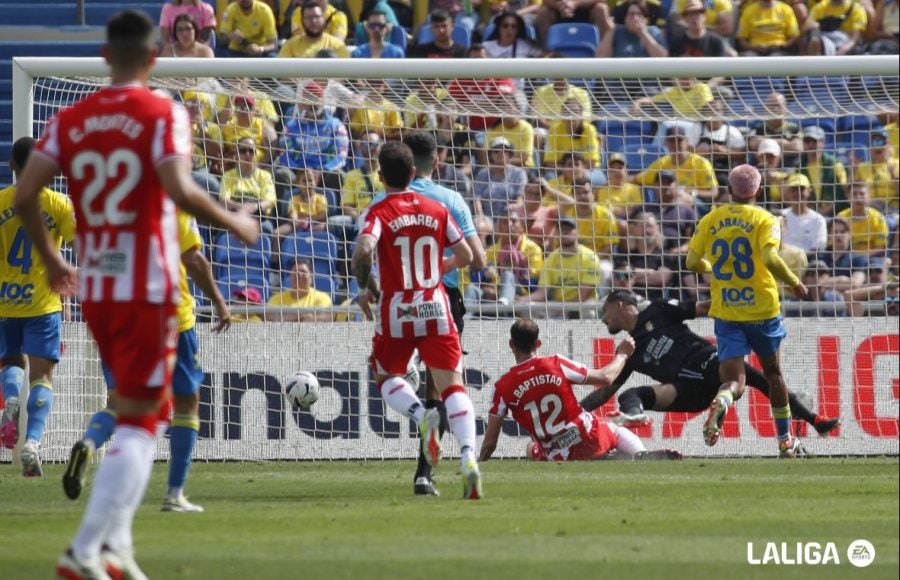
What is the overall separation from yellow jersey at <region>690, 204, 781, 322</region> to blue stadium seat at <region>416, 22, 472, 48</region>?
7.72 metres

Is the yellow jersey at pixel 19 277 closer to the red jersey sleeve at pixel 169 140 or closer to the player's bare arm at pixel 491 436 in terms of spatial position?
the player's bare arm at pixel 491 436

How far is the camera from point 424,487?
948 cm

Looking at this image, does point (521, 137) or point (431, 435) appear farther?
point (521, 137)

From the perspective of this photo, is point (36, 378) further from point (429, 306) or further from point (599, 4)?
point (599, 4)

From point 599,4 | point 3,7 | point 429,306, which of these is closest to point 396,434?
point 429,306

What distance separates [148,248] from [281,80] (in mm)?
7502

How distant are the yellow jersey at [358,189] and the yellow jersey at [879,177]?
181 inches

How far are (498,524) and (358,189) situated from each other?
732 centimetres

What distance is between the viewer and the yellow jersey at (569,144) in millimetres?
15086

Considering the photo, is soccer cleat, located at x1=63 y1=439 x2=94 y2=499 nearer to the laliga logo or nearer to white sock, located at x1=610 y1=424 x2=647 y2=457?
the laliga logo

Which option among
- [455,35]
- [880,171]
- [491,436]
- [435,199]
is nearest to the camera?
[435,199]

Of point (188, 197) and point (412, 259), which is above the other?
point (412, 259)

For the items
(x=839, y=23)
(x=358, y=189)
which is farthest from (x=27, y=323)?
(x=839, y=23)

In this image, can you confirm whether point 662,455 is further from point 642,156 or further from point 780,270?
point 642,156
